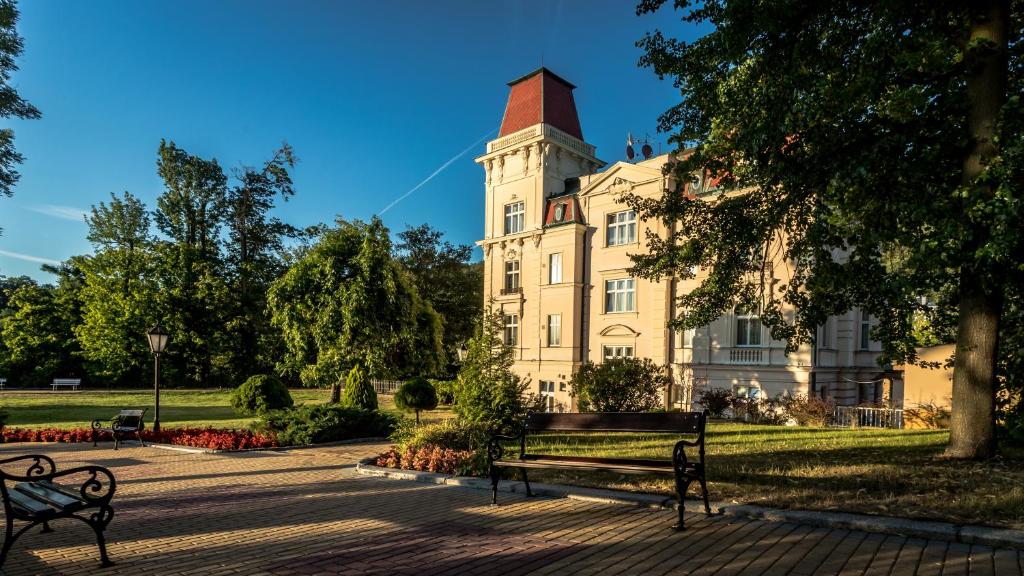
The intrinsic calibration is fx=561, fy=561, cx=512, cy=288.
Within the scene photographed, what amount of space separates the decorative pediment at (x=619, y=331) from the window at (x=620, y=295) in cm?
90

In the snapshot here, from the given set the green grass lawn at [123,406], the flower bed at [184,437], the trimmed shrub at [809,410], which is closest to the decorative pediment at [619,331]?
the trimmed shrub at [809,410]

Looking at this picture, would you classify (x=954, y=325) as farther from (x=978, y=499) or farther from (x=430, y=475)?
(x=430, y=475)

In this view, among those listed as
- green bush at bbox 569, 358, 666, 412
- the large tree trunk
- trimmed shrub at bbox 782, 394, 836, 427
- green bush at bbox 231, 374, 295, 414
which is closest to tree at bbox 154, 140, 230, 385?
green bush at bbox 231, 374, 295, 414

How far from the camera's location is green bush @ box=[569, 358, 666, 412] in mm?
20906

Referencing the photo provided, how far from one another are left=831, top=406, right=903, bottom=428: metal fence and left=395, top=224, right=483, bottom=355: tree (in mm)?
31074

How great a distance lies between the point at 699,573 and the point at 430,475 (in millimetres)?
5361

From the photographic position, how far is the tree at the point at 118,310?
40406mm

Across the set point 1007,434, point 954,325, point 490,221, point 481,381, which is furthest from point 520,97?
point 1007,434

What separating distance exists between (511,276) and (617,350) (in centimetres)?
877

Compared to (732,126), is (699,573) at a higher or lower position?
lower

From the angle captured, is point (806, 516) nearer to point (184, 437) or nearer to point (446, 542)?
point (446, 542)

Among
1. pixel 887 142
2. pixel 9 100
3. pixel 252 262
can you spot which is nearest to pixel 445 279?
pixel 252 262

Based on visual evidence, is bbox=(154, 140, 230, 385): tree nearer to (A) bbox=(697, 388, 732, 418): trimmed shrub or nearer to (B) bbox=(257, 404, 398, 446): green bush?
(B) bbox=(257, 404, 398, 446): green bush

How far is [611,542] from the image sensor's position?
5.52 m
